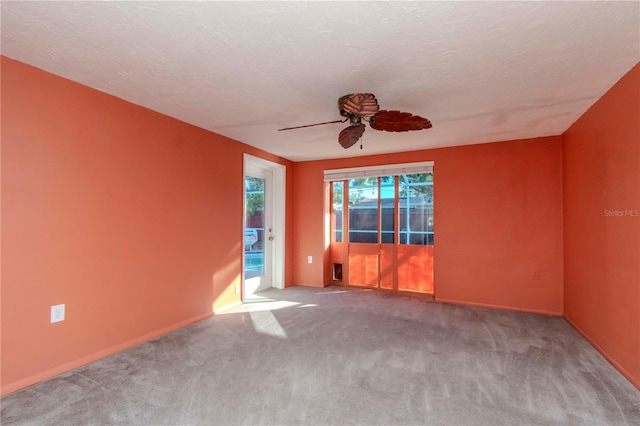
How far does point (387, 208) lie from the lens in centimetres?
494

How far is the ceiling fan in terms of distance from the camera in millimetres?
2277

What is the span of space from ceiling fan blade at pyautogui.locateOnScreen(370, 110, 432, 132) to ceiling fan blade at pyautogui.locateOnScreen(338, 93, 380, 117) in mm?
83

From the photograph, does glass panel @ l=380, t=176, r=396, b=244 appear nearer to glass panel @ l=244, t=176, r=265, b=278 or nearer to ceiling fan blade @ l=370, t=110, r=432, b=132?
glass panel @ l=244, t=176, r=265, b=278

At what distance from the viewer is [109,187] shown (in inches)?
102

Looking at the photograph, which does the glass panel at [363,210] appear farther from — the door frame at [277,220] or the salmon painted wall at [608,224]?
the salmon painted wall at [608,224]

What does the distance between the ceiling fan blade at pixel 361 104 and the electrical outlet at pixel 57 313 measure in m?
2.69

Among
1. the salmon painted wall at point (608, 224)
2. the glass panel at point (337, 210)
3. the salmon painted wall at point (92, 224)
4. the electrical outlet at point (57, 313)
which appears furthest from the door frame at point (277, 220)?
the salmon painted wall at point (608, 224)

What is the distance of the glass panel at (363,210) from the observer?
16.5ft

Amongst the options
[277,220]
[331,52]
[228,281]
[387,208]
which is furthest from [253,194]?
[331,52]

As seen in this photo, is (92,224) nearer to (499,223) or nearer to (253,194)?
(253,194)

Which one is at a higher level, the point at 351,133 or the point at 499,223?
the point at 351,133

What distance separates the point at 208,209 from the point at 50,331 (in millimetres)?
1811

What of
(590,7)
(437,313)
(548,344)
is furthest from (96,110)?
(548,344)

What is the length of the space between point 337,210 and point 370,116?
9.88 feet
